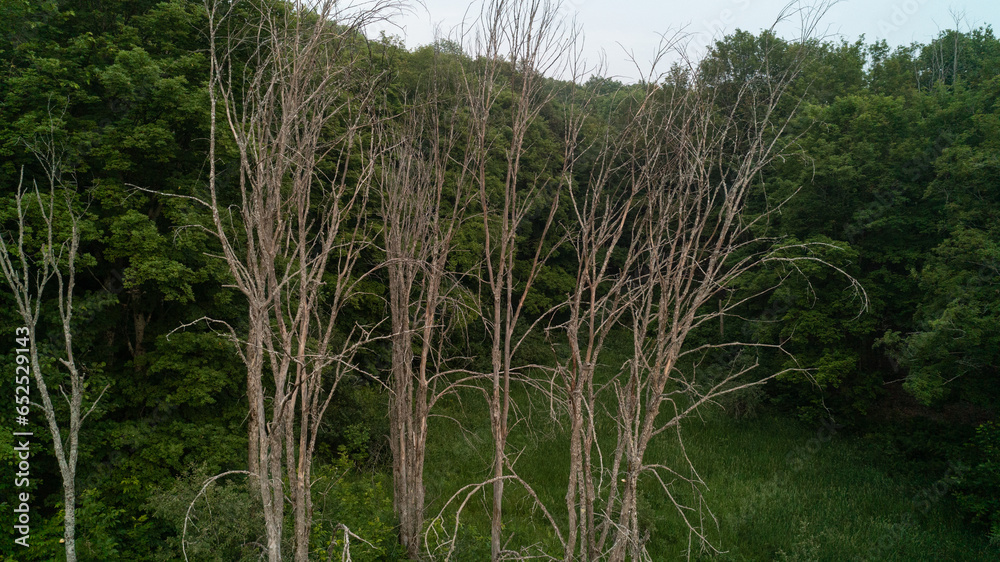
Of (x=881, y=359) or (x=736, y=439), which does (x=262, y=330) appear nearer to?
(x=736, y=439)

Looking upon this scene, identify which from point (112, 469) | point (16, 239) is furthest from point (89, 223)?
point (112, 469)

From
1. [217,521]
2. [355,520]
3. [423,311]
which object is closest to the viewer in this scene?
[217,521]

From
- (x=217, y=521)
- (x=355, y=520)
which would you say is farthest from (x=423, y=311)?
(x=217, y=521)

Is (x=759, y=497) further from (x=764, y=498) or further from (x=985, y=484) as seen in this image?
(x=985, y=484)

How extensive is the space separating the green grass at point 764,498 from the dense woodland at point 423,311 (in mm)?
71

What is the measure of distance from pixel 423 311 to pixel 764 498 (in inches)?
285

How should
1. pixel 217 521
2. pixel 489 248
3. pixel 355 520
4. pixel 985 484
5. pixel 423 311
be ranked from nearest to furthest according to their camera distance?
pixel 489 248, pixel 217 521, pixel 355 520, pixel 985 484, pixel 423 311

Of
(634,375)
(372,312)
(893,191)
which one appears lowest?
(372,312)

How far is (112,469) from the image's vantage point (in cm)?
798

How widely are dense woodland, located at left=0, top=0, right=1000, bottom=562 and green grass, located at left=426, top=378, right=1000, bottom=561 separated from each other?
71 millimetres

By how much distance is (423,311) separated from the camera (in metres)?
10.1

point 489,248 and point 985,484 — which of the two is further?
point 985,484

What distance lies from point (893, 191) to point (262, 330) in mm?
14922

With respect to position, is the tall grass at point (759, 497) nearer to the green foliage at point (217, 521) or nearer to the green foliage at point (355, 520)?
the green foliage at point (355, 520)
